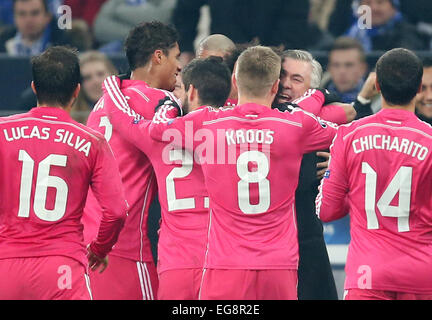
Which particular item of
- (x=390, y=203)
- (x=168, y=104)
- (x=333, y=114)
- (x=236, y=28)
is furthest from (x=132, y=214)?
(x=236, y=28)

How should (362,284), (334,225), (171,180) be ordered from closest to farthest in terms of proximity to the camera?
1. (362,284)
2. (171,180)
3. (334,225)

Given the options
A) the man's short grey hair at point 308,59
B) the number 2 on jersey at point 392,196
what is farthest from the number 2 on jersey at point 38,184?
the man's short grey hair at point 308,59

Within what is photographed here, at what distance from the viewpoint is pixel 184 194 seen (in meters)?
6.01

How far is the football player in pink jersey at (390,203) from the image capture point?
5344 millimetres

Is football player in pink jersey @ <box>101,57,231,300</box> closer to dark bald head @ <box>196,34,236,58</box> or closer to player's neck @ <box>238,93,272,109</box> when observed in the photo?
player's neck @ <box>238,93,272,109</box>

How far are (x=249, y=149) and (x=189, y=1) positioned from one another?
15.0 ft

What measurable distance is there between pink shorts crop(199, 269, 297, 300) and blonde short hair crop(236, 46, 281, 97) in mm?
977

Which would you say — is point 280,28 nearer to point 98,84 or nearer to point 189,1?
point 189,1

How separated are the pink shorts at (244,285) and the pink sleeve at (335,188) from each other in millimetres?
420

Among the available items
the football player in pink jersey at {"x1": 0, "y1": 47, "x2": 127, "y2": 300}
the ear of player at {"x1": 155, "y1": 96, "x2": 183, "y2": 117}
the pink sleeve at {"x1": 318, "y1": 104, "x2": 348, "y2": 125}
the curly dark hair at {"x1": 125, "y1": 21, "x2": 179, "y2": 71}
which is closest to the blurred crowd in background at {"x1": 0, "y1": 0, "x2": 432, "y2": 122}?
the pink sleeve at {"x1": 318, "y1": 104, "x2": 348, "y2": 125}

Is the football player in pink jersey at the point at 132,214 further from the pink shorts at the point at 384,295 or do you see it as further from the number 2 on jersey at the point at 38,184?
the pink shorts at the point at 384,295

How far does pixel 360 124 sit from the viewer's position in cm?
545

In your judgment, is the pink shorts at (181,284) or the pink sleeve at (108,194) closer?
the pink sleeve at (108,194)

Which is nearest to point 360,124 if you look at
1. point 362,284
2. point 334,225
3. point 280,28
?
point 362,284
